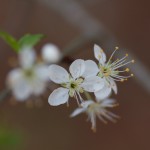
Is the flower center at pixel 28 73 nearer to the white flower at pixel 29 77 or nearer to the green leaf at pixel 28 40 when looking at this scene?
the white flower at pixel 29 77

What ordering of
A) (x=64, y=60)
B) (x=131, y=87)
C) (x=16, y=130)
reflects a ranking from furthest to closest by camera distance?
(x=131, y=87) → (x=16, y=130) → (x=64, y=60)

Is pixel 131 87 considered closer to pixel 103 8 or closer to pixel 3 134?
pixel 103 8

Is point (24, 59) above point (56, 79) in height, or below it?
above

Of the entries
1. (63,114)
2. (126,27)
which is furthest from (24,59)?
(126,27)

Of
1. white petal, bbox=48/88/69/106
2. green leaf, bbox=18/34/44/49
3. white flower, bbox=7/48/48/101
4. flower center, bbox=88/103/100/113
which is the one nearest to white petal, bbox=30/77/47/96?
white flower, bbox=7/48/48/101

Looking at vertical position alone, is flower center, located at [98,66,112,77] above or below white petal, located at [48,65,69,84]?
below

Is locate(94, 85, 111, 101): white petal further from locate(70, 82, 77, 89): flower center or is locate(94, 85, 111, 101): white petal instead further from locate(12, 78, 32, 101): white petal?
locate(12, 78, 32, 101): white petal

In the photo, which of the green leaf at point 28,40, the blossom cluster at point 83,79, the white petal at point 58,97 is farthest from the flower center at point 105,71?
the green leaf at point 28,40
